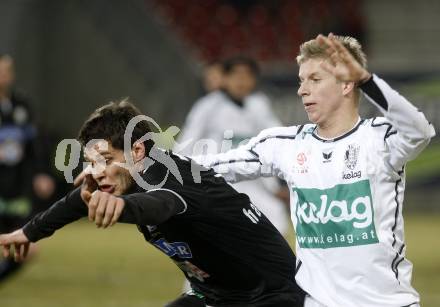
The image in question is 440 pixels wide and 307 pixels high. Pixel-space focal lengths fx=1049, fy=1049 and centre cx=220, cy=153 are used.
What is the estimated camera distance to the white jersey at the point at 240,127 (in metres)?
9.48

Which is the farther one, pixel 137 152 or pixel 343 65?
pixel 137 152

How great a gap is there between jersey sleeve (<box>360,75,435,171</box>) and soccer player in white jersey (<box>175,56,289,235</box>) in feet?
16.5

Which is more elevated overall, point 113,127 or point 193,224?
point 113,127

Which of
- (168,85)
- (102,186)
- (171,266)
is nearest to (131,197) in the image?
(102,186)

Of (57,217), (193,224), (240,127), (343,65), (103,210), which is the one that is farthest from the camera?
(240,127)

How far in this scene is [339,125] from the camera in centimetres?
483

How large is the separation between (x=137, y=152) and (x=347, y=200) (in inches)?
38.1

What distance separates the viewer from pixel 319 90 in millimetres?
4762

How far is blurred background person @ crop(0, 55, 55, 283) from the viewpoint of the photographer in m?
10.3

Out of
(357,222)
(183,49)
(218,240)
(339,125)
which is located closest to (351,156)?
(339,125)

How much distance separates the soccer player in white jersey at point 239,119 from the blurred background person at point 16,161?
1744 millimetres

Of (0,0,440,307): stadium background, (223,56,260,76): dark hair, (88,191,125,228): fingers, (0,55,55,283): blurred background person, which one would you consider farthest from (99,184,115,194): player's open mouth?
(0,0,440,307): stadium background

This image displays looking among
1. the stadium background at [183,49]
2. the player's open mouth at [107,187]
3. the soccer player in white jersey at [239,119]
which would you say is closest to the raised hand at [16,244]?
the player's open mouth at [107,187]

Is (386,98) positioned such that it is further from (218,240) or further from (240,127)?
(240,127)
